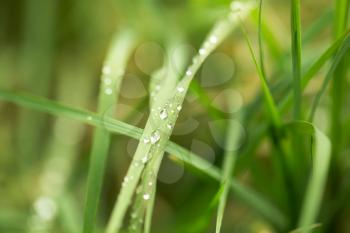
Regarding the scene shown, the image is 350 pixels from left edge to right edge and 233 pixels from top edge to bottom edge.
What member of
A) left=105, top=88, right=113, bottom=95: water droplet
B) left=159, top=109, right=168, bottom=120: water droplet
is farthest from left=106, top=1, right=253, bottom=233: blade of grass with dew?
left=105, top=88, right=113, bottom=95: water droplet

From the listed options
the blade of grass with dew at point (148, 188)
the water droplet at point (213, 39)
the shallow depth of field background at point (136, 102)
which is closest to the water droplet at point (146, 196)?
the blade of grass with dew at point (148, 188)

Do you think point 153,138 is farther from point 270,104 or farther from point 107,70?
point 107,70

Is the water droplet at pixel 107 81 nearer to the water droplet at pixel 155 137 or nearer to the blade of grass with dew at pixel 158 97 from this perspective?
the blade of grass with dew at pixel 158 97

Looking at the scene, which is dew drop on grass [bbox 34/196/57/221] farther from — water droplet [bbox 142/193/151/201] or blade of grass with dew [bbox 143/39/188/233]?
water droplet [bbox 142/193/151/201]

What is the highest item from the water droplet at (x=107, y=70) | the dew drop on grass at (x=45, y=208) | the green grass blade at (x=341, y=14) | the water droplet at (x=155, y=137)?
the water droplet at (x=107, y=70)

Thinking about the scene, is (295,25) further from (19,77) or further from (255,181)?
(19,77)

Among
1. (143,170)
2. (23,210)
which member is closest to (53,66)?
(23,210)
